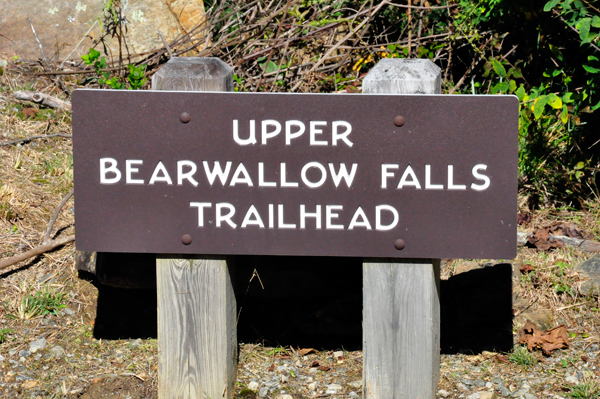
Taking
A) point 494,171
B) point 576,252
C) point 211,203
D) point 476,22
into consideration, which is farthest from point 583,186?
point 211,203

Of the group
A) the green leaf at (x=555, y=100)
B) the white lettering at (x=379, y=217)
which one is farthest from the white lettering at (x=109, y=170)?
the green leaf at (x=555, y=100)

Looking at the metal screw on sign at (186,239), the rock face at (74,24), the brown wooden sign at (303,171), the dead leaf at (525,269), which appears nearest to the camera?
the brown wooden sign at (303,171)

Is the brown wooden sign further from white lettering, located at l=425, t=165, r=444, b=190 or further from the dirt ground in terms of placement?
the dirt ground

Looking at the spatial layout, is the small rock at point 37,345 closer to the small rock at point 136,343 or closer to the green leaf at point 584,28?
the small rock at point 136,343

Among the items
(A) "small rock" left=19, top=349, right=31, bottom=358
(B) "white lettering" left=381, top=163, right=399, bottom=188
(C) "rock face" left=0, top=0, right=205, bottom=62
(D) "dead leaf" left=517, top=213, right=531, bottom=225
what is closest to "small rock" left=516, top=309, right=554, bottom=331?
(D) "dead leaf" left=517, top=213, right=531, bottom=225

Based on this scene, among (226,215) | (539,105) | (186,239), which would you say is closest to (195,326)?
(186,239)

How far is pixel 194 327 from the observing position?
260 centimetres

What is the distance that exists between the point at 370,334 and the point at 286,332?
0.91 meters

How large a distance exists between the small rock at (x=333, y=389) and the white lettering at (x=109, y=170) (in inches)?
50.2

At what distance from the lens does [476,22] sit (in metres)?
4.47

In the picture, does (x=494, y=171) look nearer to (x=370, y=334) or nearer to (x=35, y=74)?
(x=370, y=334)

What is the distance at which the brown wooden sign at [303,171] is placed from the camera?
7.70 feet

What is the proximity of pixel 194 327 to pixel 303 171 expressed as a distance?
0.77 m

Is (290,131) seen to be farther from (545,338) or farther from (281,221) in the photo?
(545,338)
